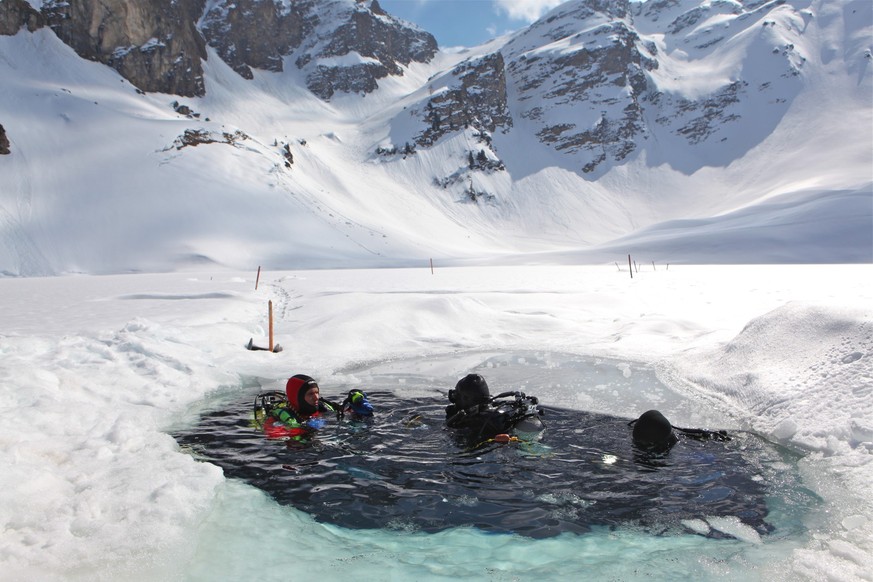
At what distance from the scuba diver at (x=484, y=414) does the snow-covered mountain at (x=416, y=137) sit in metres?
45.1

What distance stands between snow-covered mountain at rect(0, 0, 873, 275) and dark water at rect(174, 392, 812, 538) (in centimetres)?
4532

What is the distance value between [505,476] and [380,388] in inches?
155

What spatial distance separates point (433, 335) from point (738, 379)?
6699mm

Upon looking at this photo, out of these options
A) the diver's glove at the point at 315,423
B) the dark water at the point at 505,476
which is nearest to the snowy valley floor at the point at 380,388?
the dark water at the point at 505,476

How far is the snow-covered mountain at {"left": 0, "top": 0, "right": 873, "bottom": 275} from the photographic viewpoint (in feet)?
183

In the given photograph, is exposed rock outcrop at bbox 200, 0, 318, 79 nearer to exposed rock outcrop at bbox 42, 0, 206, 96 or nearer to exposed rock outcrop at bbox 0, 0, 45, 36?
exposed rock outcrop at bbox 42, 0, 206, 96

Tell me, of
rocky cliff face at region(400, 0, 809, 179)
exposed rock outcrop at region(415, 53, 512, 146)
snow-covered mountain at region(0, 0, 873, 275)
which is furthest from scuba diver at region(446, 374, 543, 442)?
rocky cliff face at region(400, 0, 809, 179)

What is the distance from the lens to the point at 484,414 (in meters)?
7.05

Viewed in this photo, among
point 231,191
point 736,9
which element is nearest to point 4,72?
point 231,191

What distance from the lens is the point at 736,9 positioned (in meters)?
149

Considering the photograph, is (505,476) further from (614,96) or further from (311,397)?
(614,96)

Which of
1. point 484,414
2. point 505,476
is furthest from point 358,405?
point 505,476

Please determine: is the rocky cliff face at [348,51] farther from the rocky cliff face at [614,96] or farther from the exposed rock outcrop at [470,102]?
the rocky cliff face at [614,96]

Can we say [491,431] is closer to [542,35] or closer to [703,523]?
[703,523]
